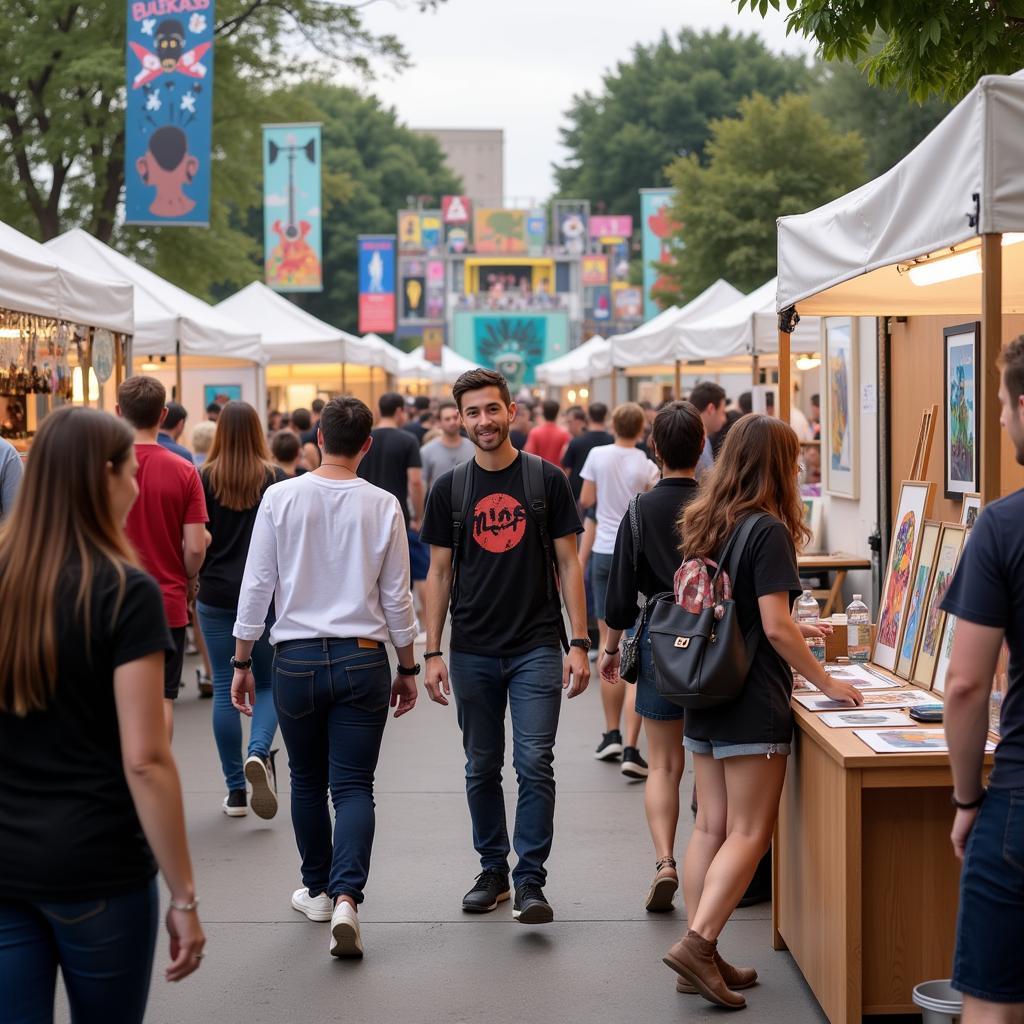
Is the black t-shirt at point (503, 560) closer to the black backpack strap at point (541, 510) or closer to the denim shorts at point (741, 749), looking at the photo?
the black backpack strap at point (541, 510)

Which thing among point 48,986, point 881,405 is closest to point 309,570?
point 48,986

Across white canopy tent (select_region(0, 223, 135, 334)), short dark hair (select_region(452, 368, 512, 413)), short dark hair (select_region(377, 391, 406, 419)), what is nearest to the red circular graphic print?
short dark hair (select_region(452, 368, 512, 413))

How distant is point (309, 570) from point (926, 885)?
2189mm

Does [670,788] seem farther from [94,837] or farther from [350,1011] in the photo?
[94,837]

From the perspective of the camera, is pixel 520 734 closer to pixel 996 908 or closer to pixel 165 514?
pixel 165 514

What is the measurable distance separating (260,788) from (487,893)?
4.85 feet

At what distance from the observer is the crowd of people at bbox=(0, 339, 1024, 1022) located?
2.58 metres

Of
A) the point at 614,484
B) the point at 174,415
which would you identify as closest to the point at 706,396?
the point at 614,484

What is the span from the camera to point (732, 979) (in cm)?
461

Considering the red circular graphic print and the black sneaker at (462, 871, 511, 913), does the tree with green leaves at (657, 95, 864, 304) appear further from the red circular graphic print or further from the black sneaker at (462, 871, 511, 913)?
the black sneaker at (462, 871, 511, 913)

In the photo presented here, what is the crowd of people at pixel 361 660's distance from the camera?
2.58 metres

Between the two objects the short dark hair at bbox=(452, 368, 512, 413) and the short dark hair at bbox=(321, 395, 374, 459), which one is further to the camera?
the short dark hair at bbox=(452, 368, 512, 413)

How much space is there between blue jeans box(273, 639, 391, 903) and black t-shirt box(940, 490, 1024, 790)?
8.24 feet

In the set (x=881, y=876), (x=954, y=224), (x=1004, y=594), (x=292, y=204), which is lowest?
(x=881, y=876)
